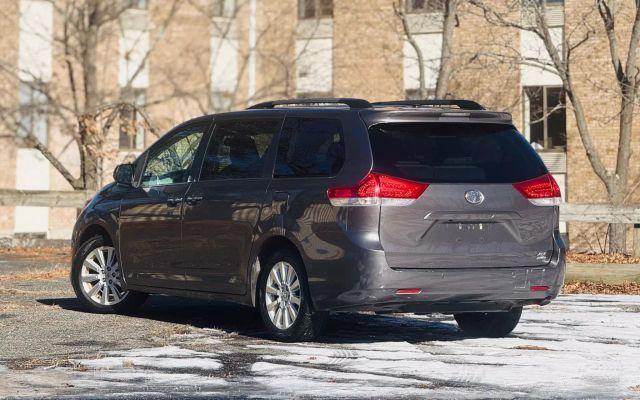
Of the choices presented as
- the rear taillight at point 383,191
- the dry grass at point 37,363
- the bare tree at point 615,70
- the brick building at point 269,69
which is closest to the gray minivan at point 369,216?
the rear taillight at point 383,191

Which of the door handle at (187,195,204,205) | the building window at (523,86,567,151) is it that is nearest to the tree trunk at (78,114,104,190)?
the building window at (523,86,567,151)

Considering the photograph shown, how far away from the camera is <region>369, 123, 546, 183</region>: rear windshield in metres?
9.86

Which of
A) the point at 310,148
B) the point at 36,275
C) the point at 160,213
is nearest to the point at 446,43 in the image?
the point at 36,275

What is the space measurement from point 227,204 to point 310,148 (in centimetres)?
97

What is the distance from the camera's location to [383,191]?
970 cm

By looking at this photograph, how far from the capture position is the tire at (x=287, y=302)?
10172mm

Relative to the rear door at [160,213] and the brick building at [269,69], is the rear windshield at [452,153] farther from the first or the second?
the brick building at [269,69]

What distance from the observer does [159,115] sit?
39.6 metres

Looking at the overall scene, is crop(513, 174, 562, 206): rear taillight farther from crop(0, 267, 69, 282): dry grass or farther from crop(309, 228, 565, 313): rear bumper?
crop(0, 267, 69, 282): dry grass

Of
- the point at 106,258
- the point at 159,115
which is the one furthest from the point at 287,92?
the point at 106,258

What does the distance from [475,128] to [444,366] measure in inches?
82.4

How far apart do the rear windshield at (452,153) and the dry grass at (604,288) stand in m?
5.62

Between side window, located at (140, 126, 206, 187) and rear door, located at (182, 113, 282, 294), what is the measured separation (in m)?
0.28

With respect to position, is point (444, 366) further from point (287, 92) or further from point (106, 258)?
point (287, 92)
